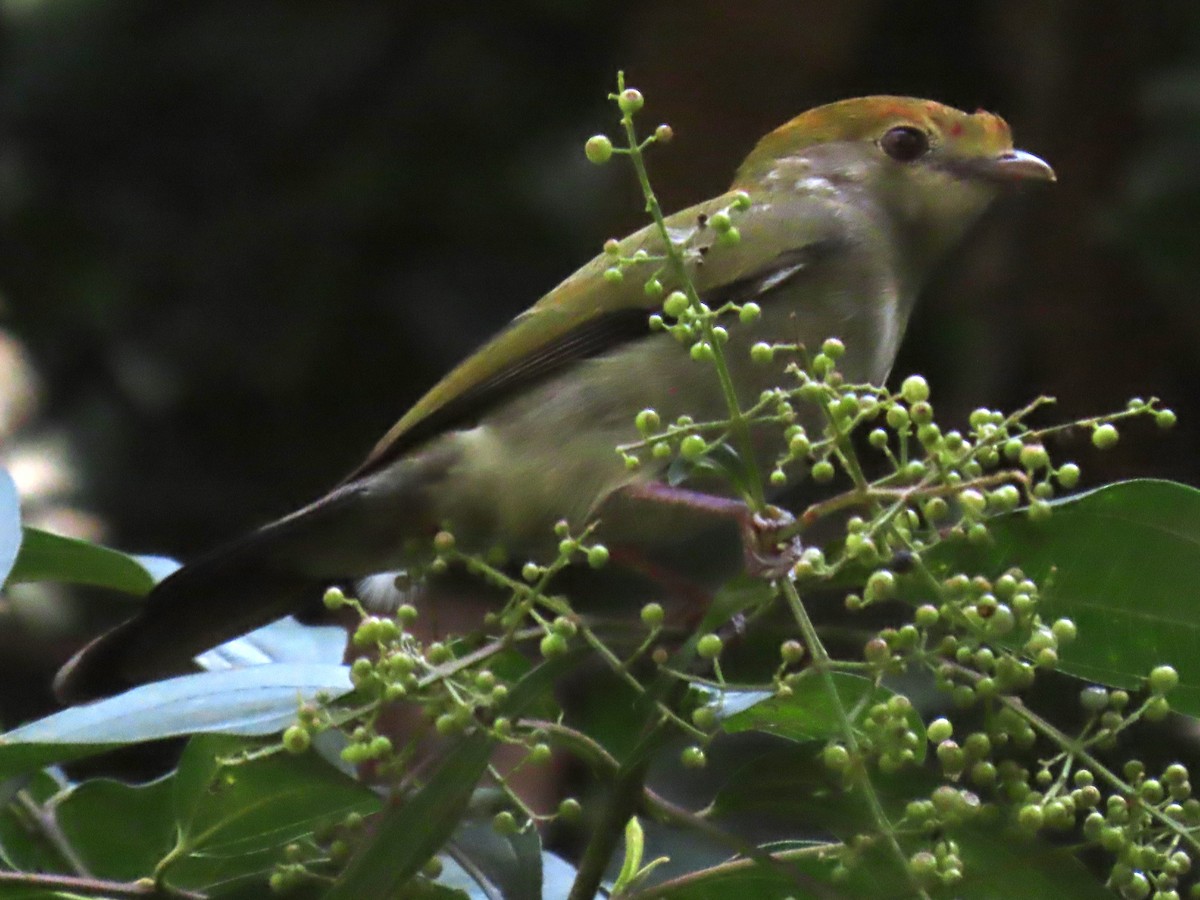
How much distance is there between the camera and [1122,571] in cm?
169

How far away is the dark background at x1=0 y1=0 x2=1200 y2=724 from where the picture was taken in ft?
16.4

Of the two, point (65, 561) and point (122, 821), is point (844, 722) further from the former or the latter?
point (65, 561)

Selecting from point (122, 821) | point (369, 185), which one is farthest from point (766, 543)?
point (369, 185)

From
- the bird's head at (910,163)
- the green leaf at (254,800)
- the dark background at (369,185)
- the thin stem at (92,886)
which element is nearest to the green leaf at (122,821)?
the green leaf at (254,800)

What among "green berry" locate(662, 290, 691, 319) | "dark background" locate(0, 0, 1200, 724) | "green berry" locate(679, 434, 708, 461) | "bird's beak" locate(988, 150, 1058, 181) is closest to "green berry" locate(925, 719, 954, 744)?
"green berry" locate(679, 434, 708, 461)

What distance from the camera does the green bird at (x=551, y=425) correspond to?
235 centimetres

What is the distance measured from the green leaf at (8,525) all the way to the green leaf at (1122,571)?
1.00 meters

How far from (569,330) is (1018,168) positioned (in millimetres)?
783

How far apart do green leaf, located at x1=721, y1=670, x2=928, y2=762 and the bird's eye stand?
1337 mm

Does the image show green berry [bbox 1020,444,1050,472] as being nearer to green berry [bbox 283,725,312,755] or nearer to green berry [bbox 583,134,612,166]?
green berry [bbox 583,134,612,166]

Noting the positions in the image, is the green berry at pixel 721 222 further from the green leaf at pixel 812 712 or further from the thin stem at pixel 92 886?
the thin stem at pixel 92 886

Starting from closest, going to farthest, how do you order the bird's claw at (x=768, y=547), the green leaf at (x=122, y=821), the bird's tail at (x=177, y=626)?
the bird's claw at (x=768, y=547)
the green leaf at (x=122, y=821)
the bird's tail at (x=177, y=626)

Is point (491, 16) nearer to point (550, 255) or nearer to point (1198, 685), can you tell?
point (550, 255)

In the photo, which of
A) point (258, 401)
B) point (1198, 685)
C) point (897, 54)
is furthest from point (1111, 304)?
point (1198, 685)
